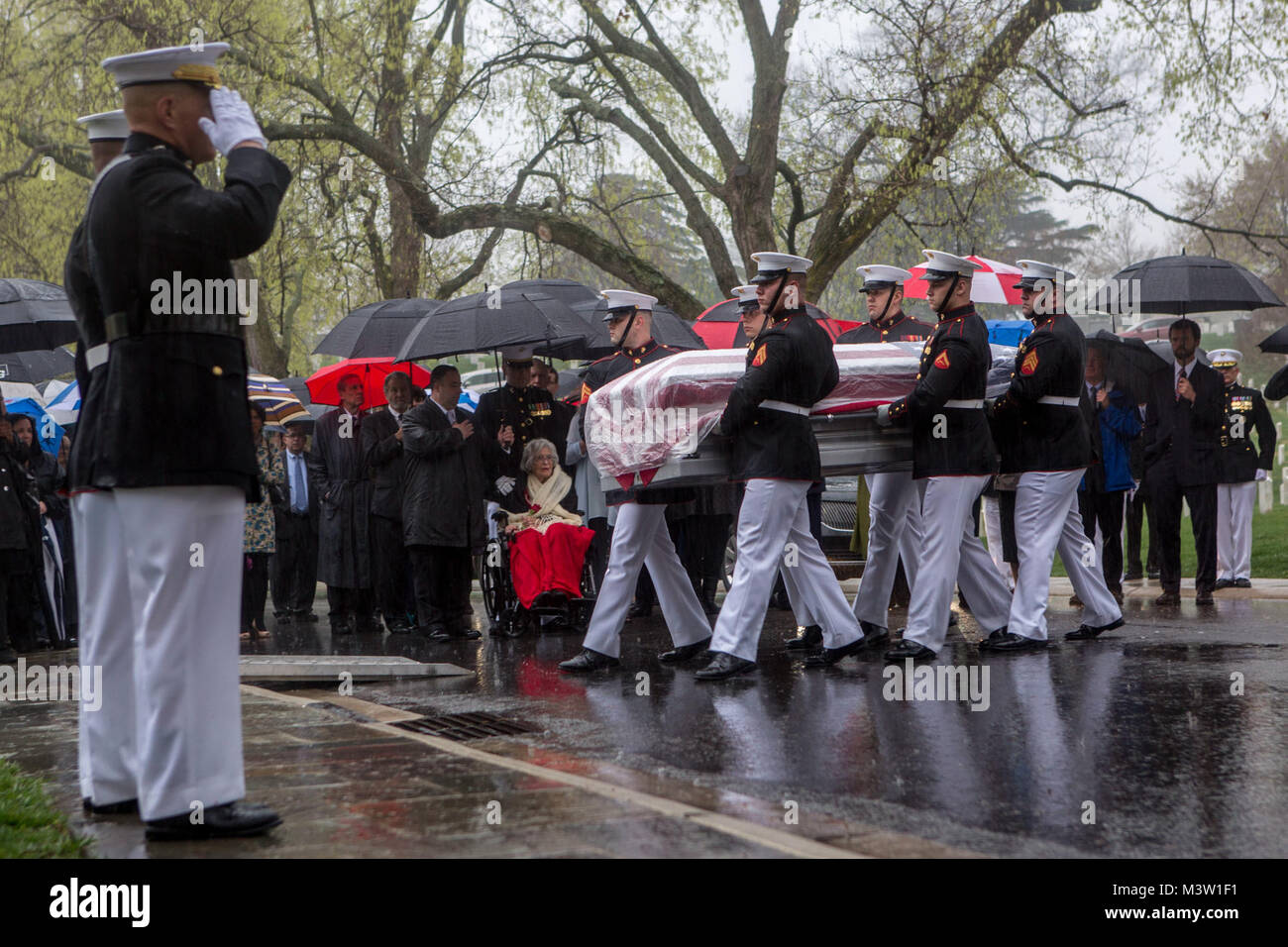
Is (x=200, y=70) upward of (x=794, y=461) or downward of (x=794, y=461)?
upward

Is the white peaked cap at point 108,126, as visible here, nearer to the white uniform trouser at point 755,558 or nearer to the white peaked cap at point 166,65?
the white peaked cap at point 166,65

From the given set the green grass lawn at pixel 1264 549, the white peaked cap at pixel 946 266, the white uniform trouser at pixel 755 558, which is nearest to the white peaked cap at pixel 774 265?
the white peaked cap at pixel 946 266

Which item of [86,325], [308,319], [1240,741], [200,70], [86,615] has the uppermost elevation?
[308,319]

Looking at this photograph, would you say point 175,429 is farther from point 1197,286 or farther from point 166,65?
point 1197,286

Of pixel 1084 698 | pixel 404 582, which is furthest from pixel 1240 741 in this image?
pixel 404 582

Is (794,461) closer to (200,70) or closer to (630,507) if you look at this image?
(630,507)

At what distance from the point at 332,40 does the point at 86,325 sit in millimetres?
17172

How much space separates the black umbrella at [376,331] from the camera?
13.3m

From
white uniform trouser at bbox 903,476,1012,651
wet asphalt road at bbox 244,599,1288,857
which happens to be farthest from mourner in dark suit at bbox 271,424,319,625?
white uniform trouser at bbox 903,476,1012,651

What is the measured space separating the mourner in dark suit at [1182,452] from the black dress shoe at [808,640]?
438cm

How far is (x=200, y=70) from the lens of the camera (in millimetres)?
4973

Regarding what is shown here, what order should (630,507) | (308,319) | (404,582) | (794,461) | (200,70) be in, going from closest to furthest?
(200,70) → (794,461) → (630,507) → (404,582) → (308,319)

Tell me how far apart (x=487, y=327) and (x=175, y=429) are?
7.48 meters

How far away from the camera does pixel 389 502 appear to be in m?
12.6
